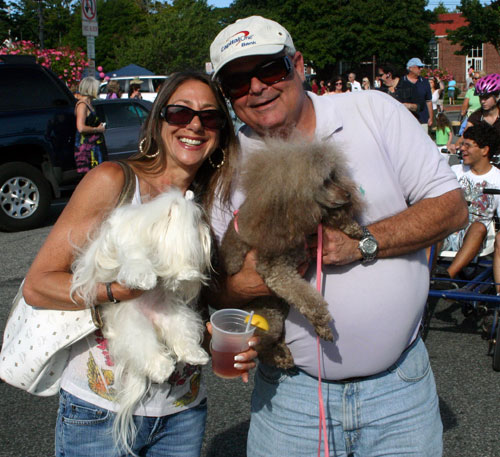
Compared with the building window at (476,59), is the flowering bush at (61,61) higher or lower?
lower

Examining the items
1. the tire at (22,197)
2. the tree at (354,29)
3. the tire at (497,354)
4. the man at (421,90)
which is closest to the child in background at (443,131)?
the man at (421,90)

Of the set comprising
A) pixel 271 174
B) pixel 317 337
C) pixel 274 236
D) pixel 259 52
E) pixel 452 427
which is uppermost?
pixel 259 52

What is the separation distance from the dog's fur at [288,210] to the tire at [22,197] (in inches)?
306

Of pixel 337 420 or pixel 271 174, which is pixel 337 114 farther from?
pixel 337 420

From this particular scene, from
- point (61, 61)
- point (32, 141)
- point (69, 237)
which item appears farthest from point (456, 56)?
point (69, 237)

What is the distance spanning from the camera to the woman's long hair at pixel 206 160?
2.28 meters

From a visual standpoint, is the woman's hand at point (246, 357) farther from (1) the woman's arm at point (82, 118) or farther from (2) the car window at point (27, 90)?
(2) the car window at point (27, 90)

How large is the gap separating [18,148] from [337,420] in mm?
8421

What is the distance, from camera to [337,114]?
2176 millimetres

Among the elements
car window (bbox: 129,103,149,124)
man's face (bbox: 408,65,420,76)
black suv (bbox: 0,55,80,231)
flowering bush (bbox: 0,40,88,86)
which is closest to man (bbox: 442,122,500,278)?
black suv (bbox: 0,55,80,231)

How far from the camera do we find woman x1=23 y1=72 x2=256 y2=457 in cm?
200

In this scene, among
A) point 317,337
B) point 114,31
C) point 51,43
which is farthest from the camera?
point 114,31

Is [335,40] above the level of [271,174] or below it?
above

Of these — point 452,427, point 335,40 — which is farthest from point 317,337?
point 335,40
